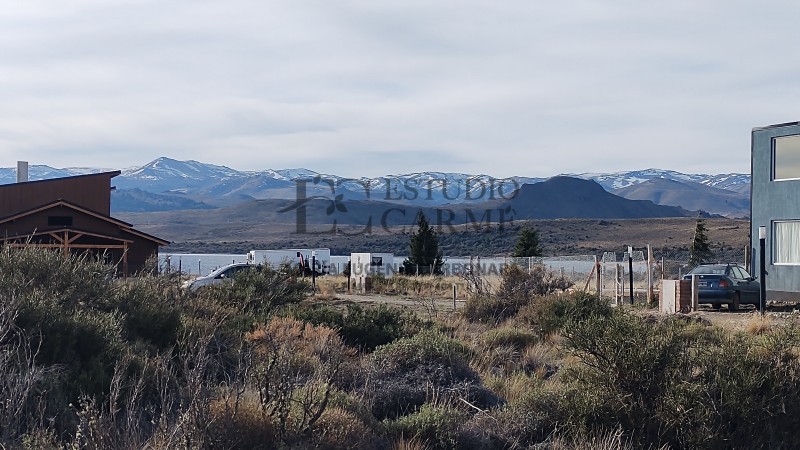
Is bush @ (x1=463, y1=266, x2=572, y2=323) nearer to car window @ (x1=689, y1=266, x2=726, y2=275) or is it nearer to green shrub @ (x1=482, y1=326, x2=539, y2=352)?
green shrub @ (x1=482, y1=326, x2=539, y2=352)

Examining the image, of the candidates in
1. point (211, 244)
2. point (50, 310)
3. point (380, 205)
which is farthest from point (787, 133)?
point (380, 205)

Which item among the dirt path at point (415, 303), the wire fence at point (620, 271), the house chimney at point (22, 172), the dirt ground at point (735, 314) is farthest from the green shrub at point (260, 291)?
the house chimney at point (22, 172)

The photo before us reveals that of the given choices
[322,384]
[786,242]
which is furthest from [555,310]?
[786,242]

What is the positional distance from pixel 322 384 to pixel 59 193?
41523mm

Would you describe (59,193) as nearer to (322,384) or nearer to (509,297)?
(509,297)

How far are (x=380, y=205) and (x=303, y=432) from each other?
164 meters

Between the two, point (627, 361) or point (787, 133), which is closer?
point (627, 361)

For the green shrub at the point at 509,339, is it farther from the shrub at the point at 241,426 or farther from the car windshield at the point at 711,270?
the car windshield at the point at 711,270

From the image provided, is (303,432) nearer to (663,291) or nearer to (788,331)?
(788,331)

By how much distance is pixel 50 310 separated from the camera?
392 inches

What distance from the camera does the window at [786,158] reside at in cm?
2889

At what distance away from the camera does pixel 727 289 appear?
2664cm

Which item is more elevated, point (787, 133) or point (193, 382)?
point (787, 133)

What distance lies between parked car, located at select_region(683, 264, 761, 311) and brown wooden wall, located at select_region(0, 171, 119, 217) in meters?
30.2
